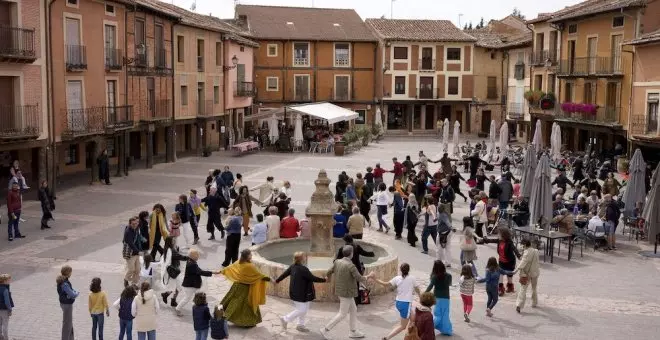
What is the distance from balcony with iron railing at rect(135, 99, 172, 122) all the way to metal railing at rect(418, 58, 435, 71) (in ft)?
98.5

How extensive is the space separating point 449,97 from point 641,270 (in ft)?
153

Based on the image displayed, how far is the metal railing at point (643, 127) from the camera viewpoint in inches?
1272

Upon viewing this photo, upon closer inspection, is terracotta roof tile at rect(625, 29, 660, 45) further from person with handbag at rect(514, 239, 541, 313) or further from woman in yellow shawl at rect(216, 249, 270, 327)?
woman in yellow shawl at rect(216, 249, 270, 327)

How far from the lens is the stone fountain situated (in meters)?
14.1

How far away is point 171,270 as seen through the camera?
13.0m

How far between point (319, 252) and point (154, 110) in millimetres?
22014

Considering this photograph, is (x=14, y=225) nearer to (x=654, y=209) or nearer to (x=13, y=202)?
(x=13, y=202)

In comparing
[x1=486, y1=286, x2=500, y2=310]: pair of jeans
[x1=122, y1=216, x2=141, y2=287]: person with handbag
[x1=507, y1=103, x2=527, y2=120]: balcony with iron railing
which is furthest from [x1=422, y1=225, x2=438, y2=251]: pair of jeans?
[x1=507, y1=103, x2=527, y2=120]: balcony with iron railing

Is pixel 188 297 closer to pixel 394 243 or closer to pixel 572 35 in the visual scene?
pixel 394 243

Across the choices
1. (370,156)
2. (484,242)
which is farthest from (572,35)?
(484,242)

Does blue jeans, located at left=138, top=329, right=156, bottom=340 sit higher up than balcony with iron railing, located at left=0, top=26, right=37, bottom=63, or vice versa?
balcony with iron railing, located at left=0, top=26, right=37, bottom=63

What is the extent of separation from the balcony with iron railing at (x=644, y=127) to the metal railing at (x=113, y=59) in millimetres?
22801

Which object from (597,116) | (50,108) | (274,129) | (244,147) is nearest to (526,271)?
(50,108)

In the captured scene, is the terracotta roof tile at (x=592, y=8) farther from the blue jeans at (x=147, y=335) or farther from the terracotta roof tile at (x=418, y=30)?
the blue jeans at (x=147, y=335)
